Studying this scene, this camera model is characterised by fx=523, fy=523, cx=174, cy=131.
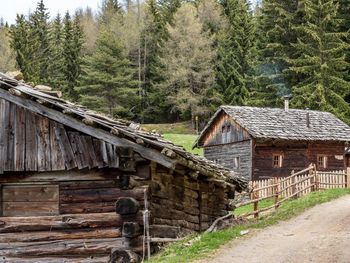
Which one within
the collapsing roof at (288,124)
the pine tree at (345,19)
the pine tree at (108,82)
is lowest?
the collapsing roof at (288,124)

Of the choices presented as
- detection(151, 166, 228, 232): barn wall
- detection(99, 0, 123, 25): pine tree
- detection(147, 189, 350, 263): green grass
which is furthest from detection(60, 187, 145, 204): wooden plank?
detection(99, 0, 123, 25): pine tree

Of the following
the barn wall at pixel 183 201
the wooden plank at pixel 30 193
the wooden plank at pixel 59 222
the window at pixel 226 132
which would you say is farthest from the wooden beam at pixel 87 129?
the window at pixel 226 132

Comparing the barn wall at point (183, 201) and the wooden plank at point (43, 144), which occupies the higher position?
the wooden plank at point (43, 144)

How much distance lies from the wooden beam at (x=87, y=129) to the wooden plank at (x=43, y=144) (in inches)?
8.7

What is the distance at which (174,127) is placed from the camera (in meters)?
60.4

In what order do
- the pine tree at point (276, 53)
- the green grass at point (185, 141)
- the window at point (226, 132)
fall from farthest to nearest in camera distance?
the pine tree at point (276, 53) < the green grass at point (185, 141) < the window at point (226, 132)

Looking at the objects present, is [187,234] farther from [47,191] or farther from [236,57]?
[236,57]

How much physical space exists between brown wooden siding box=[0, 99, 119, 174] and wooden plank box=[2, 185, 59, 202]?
1.67 feet

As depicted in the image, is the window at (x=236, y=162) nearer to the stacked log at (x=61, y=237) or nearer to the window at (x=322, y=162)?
the window at (x=322, y=162)

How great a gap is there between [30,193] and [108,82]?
48.0m

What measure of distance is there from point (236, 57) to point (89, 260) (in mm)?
51982

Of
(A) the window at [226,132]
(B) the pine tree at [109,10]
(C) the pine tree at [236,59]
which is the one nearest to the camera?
(A) the window at [226,132]

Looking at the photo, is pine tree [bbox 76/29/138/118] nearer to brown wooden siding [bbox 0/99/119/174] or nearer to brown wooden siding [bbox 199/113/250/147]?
brown wooden siding [bbox 199/113/250/147]

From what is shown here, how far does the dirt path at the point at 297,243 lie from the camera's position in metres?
10.5
